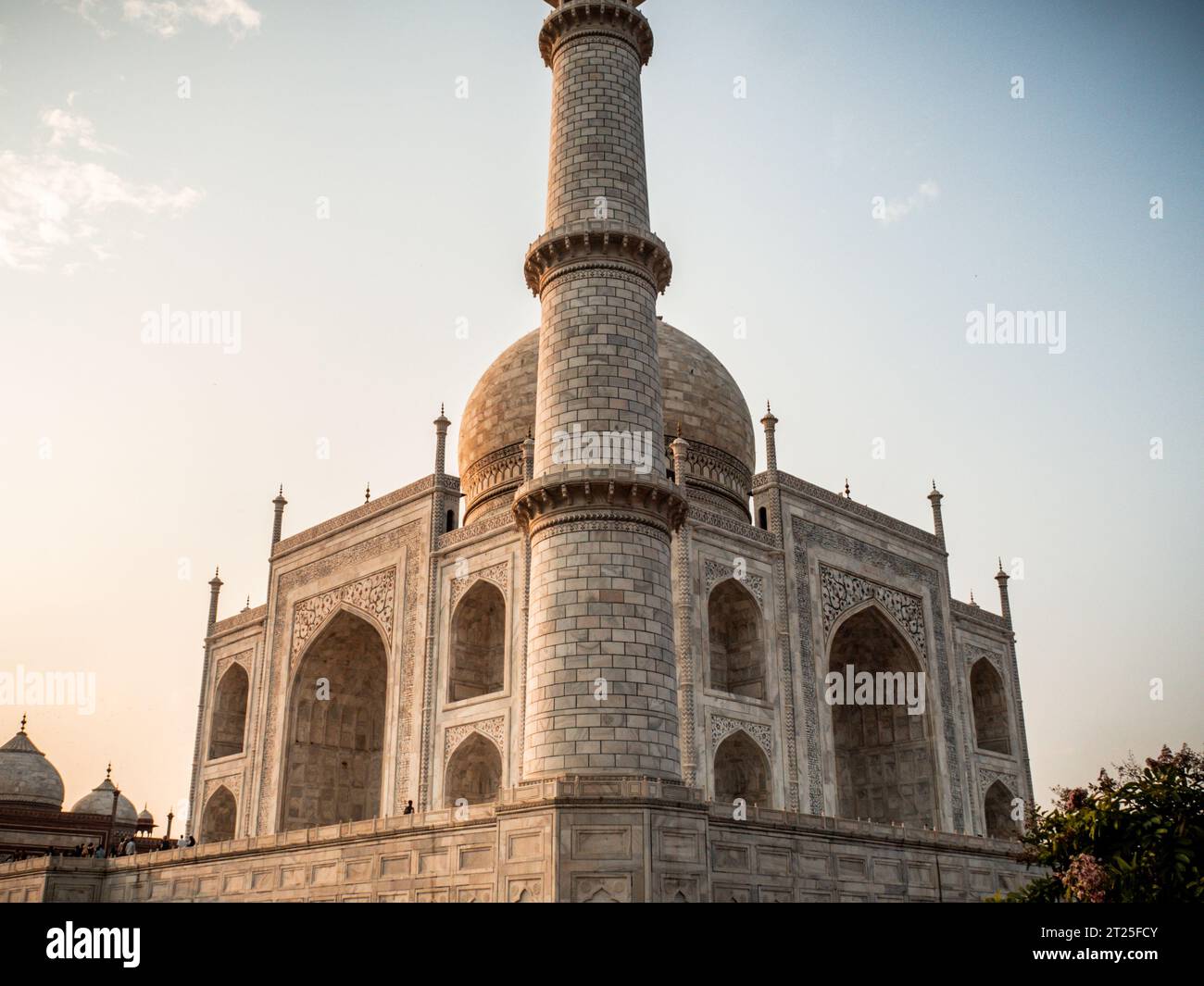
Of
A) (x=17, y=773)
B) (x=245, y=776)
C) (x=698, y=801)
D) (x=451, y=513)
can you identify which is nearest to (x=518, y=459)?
(x=451, y=513)

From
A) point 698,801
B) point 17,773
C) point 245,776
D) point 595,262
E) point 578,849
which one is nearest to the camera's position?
point 578,849

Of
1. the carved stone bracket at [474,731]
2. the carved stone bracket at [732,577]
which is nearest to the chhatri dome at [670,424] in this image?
the carved stone bracket at [732,577]

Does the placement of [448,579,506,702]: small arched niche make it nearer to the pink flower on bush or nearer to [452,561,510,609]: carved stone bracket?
[452,561,510,609]: carved stone bracket

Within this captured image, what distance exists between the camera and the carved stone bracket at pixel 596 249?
11.6 m

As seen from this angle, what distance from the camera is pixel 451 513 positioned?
71.4 ft

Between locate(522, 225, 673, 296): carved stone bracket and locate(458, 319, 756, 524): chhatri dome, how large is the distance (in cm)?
1069

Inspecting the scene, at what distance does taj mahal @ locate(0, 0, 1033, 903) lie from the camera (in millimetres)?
10102

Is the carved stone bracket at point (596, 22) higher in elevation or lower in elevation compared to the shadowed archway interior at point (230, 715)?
higher

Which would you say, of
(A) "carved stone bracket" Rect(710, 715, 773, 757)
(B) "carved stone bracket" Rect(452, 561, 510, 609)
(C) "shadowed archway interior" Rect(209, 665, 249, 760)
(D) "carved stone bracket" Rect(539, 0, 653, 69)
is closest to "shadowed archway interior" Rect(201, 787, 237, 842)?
(C) "shadowed archway interior" Rect(209, 665, 249, 760)

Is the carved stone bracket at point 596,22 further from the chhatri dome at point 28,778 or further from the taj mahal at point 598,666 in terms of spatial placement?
the chhatri dome at point 28,778

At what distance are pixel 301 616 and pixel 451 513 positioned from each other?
4.38 meters

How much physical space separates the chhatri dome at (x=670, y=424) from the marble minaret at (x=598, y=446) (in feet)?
34.9

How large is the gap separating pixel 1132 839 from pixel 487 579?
13.3 metres

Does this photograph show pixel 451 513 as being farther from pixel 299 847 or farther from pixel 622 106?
pixel 622 106
